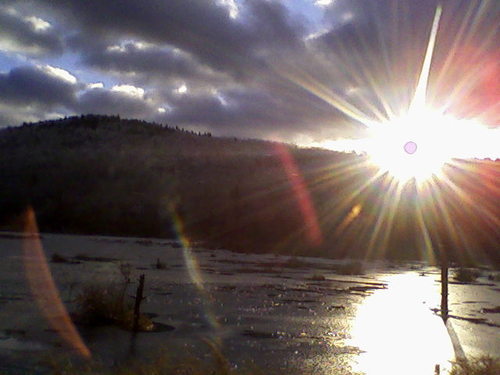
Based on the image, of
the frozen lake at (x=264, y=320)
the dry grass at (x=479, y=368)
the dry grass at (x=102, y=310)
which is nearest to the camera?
the dry grass at (x=479, y=368)

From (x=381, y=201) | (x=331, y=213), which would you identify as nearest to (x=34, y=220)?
(x=331, y=213)

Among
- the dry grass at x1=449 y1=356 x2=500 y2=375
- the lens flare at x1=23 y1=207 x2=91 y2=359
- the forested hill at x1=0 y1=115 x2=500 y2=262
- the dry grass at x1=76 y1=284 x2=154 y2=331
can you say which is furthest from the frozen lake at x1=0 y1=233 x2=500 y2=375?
the forested hill at x1=0 y1=115 x2=500 y2=262

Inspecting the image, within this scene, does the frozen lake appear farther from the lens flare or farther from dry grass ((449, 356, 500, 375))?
dry grass ((449, 356, 500, 375))

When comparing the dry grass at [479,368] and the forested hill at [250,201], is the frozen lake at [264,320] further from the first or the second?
the forested hill at [250,201]

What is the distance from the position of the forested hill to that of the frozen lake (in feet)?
65.7

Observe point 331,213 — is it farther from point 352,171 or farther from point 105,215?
point 352,171

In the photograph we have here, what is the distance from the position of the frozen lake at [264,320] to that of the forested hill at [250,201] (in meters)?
20.0

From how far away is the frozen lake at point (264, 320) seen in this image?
15305mm

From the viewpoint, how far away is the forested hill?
68875 millimetres

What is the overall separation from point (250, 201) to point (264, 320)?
5751 cm

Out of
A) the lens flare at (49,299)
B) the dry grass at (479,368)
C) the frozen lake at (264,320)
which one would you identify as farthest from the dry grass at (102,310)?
the dry grass at (479,368)

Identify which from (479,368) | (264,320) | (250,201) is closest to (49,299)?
(264,320)

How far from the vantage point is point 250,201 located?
7844 cm

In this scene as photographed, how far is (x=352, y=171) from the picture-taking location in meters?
105
